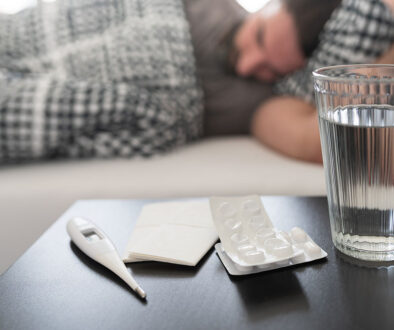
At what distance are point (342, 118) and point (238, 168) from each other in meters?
0.59

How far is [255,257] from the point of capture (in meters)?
0.47

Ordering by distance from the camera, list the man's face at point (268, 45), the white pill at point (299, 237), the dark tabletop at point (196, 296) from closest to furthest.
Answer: the dark tabletop at point (196, 296), the white pill at point (299, 237), the man's face at point (268, 45)

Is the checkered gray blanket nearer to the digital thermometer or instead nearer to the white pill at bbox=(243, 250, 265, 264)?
the digital thermometer

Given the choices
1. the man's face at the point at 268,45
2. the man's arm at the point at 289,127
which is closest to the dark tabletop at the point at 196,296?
the man's arm at the point at 289,127

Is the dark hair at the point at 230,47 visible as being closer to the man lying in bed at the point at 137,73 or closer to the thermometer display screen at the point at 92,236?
the man lying in bed at the point at 137,73

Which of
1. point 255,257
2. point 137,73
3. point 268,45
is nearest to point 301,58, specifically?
point 268,45

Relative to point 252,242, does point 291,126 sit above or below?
below

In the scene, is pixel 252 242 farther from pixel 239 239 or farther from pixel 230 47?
pixel 230 47

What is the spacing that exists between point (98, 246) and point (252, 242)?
0.16 metres

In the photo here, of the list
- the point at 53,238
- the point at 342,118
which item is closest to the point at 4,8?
the point at 53,238

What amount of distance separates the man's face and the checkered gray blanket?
128 mm

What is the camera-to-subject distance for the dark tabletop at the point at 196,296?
416 mm

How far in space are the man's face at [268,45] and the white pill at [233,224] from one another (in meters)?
0.77

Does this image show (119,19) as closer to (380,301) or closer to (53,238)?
(53,238)
